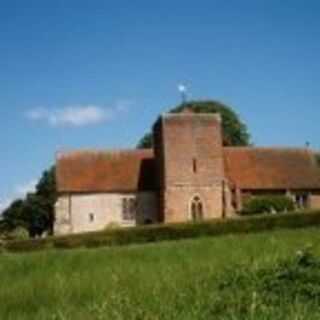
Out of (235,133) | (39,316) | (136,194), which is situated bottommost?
(39,316)

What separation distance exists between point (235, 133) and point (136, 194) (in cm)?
2603

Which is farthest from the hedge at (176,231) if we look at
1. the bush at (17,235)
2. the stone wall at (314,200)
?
the stone wall at (314,200)

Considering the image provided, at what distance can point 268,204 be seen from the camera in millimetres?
67500

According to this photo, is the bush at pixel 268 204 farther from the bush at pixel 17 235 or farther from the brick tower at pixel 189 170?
the bush at pixel 17 235

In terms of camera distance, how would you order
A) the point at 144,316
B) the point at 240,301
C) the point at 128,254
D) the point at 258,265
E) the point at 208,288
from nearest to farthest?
1. the point at 144,316
2. the point at 240,301
3. the point at 208,288
4. the point at 258,265
5. the point at 128,254

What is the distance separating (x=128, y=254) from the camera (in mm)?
27500

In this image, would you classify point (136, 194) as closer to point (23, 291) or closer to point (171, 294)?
point (23, 291)

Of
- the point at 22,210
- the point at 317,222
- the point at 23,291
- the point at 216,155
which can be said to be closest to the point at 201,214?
the point at 216,155

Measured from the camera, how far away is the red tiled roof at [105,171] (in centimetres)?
7356

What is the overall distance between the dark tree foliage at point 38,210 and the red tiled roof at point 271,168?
1314 inches

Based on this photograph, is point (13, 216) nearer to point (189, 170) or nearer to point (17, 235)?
point (17, 235)

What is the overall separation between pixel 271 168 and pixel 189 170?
789 centimetres

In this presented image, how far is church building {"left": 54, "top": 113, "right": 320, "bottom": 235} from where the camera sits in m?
70.2

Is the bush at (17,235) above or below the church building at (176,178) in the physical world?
Result: below
